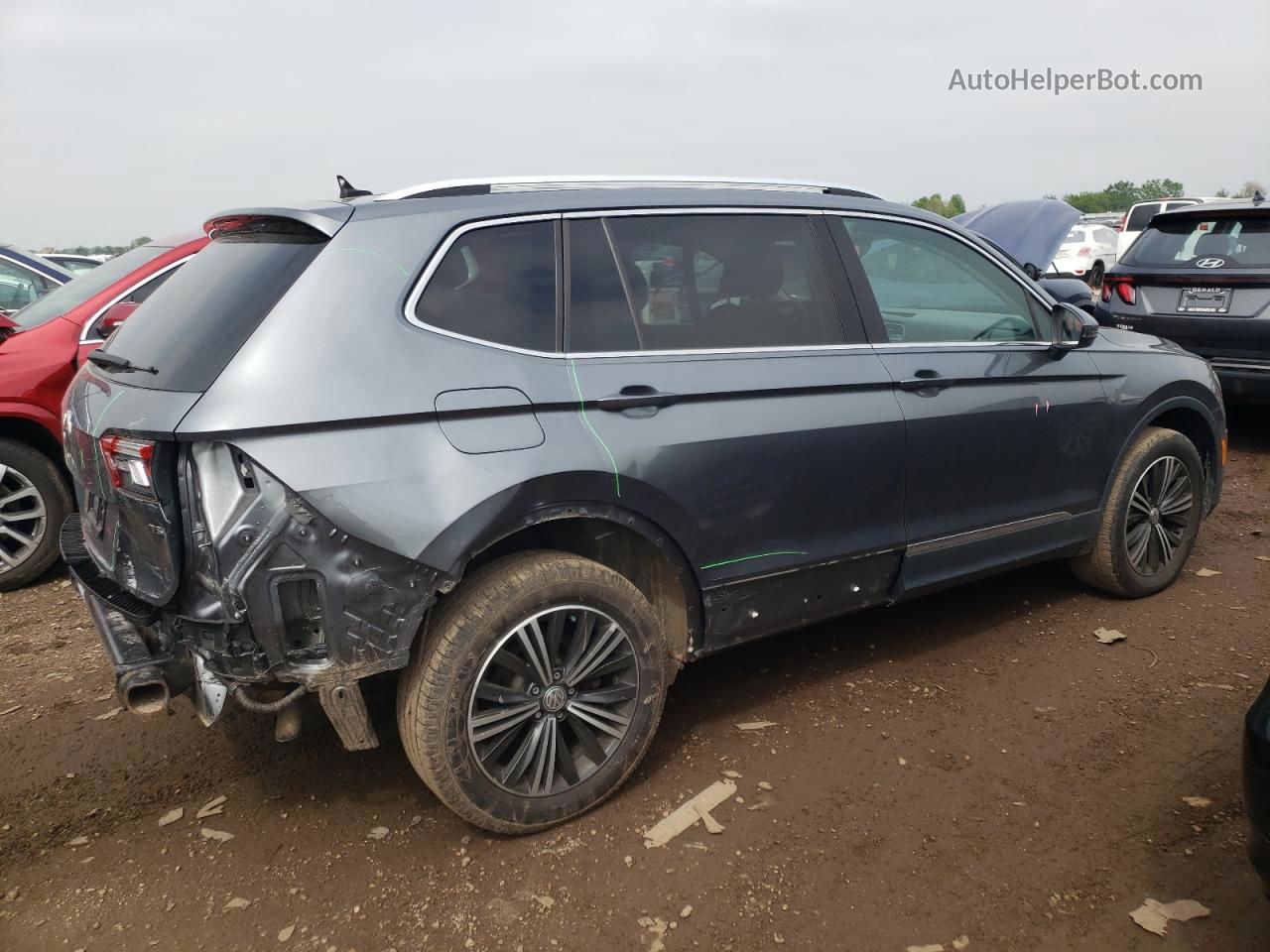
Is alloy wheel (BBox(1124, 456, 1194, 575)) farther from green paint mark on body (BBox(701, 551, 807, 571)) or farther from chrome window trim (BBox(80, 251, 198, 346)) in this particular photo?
chrome window trim (BBox(80, 251, 198, 346))

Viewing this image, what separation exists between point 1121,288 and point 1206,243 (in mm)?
656

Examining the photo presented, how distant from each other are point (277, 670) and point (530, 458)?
881 mm

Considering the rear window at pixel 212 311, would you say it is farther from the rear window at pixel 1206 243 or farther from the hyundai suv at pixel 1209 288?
the rear window at pixel 1206 243

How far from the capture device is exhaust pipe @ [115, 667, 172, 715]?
103 inches

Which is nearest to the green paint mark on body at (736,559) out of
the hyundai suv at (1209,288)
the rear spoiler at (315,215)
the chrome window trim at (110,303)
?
the rear spoiler at (315,215)

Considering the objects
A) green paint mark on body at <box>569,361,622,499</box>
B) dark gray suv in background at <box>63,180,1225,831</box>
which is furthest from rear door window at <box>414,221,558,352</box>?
green paint mark on body at <box>569,361,622,499</box>

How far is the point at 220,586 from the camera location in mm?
2527

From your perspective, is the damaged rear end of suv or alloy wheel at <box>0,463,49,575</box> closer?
the damaged rear end of suv

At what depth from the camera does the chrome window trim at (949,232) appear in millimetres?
3724

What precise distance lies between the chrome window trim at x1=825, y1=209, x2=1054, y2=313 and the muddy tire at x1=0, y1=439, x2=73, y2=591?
430 cm

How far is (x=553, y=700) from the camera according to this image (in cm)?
296

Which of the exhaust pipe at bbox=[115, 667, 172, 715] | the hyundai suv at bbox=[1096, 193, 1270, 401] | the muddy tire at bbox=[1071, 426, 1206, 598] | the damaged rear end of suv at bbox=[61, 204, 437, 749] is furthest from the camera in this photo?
the hyundai suv at bbox=[1096, 193, 1270, 401]

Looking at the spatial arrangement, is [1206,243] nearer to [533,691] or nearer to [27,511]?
[533,691]

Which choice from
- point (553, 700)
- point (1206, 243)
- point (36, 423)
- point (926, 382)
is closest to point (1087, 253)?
point (1206, 243)
